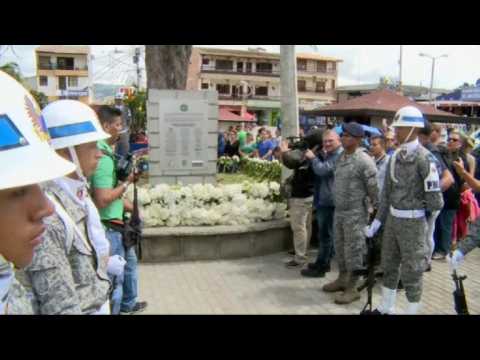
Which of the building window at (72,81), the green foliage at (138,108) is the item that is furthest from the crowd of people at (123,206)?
the building window at (72,81)

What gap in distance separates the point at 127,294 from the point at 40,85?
2787 inches

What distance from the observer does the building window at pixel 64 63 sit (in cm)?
6775

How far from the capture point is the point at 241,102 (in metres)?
62.7

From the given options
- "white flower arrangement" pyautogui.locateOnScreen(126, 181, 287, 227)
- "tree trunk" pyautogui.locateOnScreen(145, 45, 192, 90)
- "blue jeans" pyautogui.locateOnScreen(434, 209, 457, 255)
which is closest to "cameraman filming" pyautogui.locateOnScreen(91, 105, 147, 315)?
"white flower arrangement" pyautogui.locateOnScreen(126, 181, 287, 227)

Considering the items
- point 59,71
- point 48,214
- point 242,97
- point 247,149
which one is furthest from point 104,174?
point 59,71

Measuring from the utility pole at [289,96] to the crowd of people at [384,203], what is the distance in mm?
1334

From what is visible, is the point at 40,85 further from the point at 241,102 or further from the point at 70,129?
the point at 70,129

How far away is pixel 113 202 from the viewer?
374cm

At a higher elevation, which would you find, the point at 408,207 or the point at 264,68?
the point at 264,68

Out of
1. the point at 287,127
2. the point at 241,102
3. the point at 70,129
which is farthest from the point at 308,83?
the point at 70,129

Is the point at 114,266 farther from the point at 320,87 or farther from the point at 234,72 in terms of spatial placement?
the point at 320,87

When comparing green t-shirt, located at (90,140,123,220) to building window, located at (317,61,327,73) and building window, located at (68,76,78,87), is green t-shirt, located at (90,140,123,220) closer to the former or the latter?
building window, located at (68,76,78,87)

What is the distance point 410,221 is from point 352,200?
0.84m

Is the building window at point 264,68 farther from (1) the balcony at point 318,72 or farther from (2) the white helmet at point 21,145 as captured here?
(2) the white helmet at point 21,145
